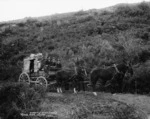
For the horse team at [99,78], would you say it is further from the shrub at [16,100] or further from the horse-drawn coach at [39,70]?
the shrub at [16,100]

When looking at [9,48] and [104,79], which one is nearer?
[104,79]

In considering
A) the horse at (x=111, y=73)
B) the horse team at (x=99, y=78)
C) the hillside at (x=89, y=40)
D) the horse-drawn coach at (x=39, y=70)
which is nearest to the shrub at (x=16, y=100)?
the horse team at (x=99, y=78)

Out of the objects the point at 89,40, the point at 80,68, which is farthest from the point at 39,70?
the point at 89,40

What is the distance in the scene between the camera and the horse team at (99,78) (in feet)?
44.5

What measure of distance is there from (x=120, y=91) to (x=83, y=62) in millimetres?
5926

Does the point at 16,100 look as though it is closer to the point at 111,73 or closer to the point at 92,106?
the point at 92,106

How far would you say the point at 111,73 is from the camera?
13609 millimetres

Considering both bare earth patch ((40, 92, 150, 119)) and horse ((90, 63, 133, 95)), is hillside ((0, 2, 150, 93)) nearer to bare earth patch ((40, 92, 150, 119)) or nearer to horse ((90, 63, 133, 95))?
horse ((90, 63, 133, 95))

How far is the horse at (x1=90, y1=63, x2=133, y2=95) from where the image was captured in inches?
531

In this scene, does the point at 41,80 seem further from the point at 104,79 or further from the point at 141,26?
the point at 141,26

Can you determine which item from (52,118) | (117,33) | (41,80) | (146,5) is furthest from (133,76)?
(146,5)

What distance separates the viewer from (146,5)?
2936cm

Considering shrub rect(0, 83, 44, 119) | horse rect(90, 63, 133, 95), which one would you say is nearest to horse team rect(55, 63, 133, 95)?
horse rect(90, 63, 133, 95)

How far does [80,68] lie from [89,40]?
9456mm
